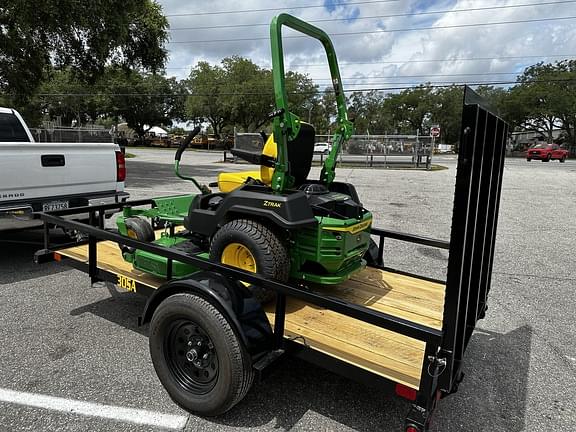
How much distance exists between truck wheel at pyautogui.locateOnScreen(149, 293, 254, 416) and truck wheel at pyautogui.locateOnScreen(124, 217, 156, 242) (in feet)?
4.48

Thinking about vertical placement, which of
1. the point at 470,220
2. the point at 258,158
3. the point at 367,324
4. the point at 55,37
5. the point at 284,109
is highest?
the point at 55,37

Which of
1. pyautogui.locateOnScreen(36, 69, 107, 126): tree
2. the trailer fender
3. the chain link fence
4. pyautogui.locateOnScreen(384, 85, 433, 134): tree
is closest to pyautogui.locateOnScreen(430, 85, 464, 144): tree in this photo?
pyautogui.locateOnScreen(384, 85, 433, 134): tree

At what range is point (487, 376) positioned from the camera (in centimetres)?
335

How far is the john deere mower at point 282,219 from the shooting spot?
9.95 ft

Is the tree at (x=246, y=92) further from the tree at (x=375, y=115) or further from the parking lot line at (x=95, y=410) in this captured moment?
the parking lot line at (x=95, y=410)

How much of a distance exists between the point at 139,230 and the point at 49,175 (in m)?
1.97

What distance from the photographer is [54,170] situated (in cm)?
525

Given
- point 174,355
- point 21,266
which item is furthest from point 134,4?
point 174,355

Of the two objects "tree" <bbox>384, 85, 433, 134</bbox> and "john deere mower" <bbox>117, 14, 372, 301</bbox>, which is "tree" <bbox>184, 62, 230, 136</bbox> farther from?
"john deere mower" <bbox>117, 14, 372, 301</bbox>

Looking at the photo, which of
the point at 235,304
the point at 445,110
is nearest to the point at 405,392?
the point at 235,304

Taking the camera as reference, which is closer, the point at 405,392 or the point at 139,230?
the point at 405,392

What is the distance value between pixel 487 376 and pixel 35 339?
3654mm

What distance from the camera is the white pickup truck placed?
15.8ft

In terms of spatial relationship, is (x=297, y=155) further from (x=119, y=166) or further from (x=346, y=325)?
(x=119, y=166)
